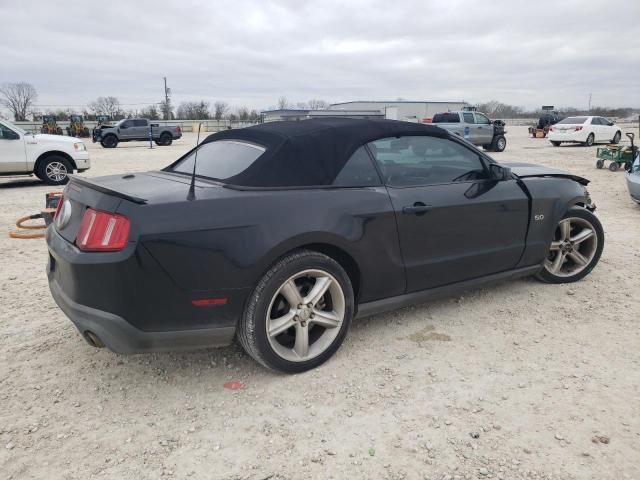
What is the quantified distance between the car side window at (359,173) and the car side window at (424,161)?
7cm

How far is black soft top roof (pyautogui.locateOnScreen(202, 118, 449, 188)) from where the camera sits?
A: 9.39 ft

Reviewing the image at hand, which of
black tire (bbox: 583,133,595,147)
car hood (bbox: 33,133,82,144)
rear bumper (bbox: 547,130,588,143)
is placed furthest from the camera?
black tire (bbox: 583,133,595,147)

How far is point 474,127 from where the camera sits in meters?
19.9

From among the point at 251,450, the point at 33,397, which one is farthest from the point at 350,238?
the point at 33,397

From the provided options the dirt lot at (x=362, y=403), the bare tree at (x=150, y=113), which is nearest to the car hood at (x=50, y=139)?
the dirt lot at (x=362, y=403)

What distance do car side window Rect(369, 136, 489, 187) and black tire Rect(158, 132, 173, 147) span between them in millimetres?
28271

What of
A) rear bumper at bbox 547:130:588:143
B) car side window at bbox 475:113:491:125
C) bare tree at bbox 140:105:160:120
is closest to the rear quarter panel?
car side window at bbox 475:113:491:125

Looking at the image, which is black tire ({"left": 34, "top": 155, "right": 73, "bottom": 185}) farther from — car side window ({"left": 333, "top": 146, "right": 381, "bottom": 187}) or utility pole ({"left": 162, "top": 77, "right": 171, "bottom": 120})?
utility pole ({"left": 162, "top": 77, "right": 171, "bottom": 120})

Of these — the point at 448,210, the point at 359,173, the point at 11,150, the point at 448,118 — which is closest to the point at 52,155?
the point at 11,150

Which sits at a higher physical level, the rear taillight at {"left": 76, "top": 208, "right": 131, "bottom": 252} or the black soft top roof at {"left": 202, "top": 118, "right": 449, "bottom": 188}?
the black soft top roof at {"left": 202, "top": 118, "right": 449, "bottom": 188}

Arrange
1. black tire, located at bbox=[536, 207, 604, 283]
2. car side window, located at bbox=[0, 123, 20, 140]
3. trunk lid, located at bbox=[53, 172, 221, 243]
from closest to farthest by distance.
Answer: trunk lid, located at bbox=[53, 172, 221, 243] → black tire, located at bbox=[536, 207, 604, 283] → car side window, located at bbox=[0, 123, 20, 140]

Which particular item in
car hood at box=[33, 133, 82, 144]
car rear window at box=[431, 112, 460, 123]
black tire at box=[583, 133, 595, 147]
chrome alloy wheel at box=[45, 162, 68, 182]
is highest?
car rear window at box=[431, 112, 460, 123]

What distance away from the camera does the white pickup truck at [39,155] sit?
1022 cm

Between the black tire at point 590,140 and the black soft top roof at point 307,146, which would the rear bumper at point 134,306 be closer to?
the black soft top roof at point 307,146
